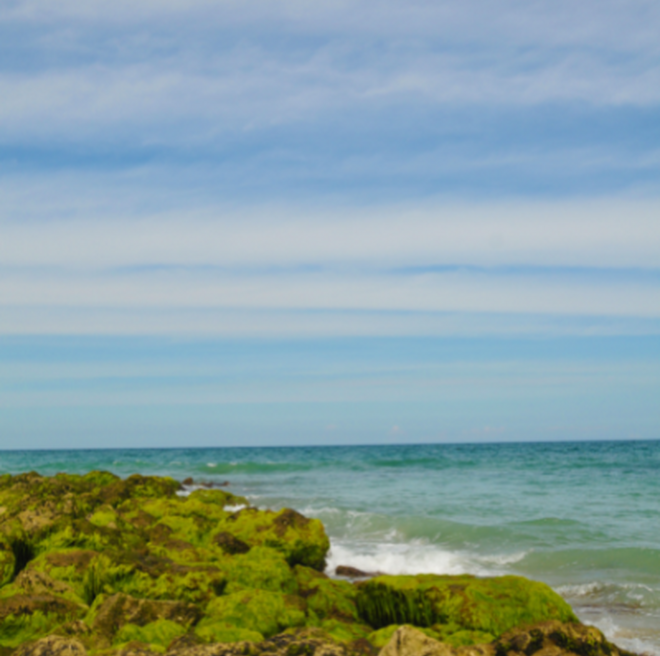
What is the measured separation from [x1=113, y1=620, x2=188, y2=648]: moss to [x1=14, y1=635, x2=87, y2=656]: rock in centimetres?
98

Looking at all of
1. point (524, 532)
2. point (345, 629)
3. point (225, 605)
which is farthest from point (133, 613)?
point (524, 532)

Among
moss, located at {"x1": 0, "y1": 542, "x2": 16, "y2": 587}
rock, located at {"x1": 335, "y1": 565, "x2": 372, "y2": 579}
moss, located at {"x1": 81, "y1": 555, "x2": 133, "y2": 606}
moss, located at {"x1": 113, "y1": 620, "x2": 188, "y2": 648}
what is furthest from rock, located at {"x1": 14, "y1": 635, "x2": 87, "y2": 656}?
rock, located at {"x1": 335, "y1": 565, "x2": 372, "y2": 579}

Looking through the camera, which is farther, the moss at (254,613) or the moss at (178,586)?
the moss at (178,586)

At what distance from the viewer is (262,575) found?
910cm

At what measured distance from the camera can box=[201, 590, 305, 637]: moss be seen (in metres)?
7.09

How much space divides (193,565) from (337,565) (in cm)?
524

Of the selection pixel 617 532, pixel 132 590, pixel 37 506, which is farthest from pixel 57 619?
pixel 617 532

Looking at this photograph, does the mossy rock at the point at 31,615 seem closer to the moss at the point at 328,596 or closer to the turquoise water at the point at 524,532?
the moss at the point at 328,596

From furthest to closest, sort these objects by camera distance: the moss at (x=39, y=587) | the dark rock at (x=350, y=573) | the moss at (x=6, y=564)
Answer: the dark rock at (x=350, y=573) → the moss at (x=6, y=564) → the moss at (x=39, y=587)

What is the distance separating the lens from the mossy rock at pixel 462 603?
24.8 feet

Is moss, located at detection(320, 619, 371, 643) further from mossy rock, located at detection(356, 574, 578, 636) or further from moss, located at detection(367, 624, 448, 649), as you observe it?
mossy rock, located at detection(356, 574, 578, 636)

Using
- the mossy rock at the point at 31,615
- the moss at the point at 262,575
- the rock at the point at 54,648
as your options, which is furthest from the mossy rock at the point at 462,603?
the rock at the point at 54,648

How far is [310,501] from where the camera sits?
2448 cm

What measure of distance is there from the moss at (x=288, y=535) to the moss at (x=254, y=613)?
4170 millimetres
